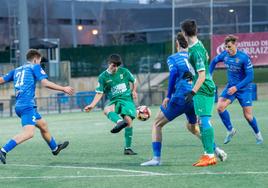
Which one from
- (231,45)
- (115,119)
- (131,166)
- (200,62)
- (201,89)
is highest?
(231,45)

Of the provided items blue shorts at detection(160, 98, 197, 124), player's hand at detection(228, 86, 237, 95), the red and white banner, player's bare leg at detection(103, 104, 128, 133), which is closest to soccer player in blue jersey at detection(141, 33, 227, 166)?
blue shorts at detection(160, 98, 197, 124)

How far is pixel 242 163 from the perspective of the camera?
444 inches

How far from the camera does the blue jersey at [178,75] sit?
38.2 feet

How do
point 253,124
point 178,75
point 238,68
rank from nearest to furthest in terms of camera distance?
point 178,75 < point 238,68 < point 253,124

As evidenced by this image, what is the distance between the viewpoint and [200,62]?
10828 millimetres

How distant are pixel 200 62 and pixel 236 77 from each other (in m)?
3.99

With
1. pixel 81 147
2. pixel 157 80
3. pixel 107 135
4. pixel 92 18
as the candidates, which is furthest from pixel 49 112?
pixel 92 18

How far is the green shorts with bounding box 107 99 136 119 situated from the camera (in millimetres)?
13891

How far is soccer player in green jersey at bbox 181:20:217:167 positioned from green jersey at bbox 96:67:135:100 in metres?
3.05

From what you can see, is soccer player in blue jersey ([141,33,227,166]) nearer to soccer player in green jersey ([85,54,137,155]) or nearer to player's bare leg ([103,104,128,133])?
player's bare leg ([103,104,128,133])

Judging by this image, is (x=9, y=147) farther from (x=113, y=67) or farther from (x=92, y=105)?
(x=113, y=67)

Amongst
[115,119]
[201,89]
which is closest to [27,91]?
[115,119]

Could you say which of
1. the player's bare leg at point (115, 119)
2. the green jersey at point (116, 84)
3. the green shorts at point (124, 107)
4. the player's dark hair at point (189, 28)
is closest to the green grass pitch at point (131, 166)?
the player's bare leg at point (115, 119)

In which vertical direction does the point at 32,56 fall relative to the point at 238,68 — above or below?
above
